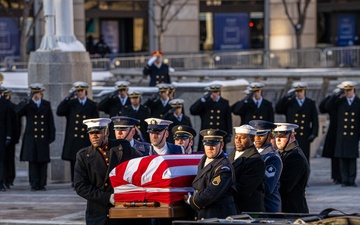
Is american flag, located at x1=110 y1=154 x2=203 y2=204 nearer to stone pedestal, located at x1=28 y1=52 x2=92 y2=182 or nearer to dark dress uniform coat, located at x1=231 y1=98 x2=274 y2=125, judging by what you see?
dark dress uniform coat, located at x1=231 y1=98 x2=274 y2=125

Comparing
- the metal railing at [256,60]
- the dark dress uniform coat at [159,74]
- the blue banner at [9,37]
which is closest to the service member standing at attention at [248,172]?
the dark dress uniform coat at [159,74]

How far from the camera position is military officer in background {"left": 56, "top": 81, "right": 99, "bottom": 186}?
18.0m

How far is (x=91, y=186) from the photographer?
35.3ft

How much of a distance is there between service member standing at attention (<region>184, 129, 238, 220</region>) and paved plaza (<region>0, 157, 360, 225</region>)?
13.7 feet

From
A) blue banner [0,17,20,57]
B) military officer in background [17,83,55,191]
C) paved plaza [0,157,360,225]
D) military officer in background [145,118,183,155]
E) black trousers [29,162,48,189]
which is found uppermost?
blue banner [0,17,20,57]

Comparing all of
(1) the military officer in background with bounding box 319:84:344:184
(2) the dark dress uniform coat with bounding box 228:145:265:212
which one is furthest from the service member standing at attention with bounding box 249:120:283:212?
(1) the military officer in background with bounding box 319:84:344:184

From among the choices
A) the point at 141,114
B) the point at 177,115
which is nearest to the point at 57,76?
the point at 141,114

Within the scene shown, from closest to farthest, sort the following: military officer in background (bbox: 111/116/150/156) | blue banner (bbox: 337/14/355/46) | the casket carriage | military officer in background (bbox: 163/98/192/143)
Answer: the casket carriage < military officer in background (bbox: 111/116/150/156) < military officer in background (bbox: 163/98/192/143) < blue banner (bbox: 337/14/355/46)

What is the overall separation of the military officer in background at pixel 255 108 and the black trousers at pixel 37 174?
333 cm

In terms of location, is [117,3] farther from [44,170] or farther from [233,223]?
[233,223]

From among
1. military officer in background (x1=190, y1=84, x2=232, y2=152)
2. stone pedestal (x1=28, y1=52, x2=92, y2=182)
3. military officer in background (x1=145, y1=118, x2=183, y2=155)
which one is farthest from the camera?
stone pedestal (x1=28, y1=52, x2=92, y2=182)

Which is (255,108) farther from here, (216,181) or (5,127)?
(216,181)

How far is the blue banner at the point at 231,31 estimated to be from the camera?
45688mm

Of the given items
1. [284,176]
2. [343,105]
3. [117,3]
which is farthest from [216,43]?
[284,176]
